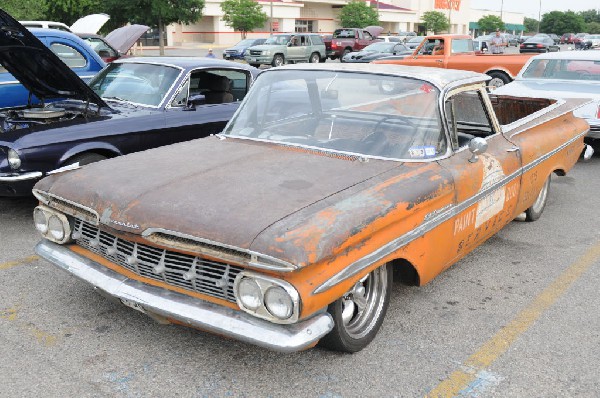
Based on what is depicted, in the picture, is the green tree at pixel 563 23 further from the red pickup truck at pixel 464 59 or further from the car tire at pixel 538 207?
the car tire at pixel 538 207

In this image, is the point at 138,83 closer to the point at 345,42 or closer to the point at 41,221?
the point at 41,221

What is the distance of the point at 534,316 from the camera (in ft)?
12.3

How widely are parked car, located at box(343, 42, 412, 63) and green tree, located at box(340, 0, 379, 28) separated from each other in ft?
110

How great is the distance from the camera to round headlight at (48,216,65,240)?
11.2 feet

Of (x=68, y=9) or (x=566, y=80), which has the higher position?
(x=68, y=9)

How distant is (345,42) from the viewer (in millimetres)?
31797

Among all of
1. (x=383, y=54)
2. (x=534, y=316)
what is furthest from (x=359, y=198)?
(x=383, y=54)

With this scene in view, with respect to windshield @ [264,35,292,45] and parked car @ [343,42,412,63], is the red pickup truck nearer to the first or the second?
parked car @ [343,42,412,63]

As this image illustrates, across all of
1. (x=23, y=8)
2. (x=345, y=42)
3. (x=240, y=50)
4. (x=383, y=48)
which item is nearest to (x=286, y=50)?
(x=240, y=50)

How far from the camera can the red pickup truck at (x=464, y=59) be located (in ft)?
43.8

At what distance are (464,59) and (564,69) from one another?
211 inches

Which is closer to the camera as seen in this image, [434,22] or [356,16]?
[356,16]

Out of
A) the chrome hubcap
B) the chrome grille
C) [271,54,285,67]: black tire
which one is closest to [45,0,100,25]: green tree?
[271,54,285,67]: black tire

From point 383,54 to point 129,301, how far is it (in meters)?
20.8
